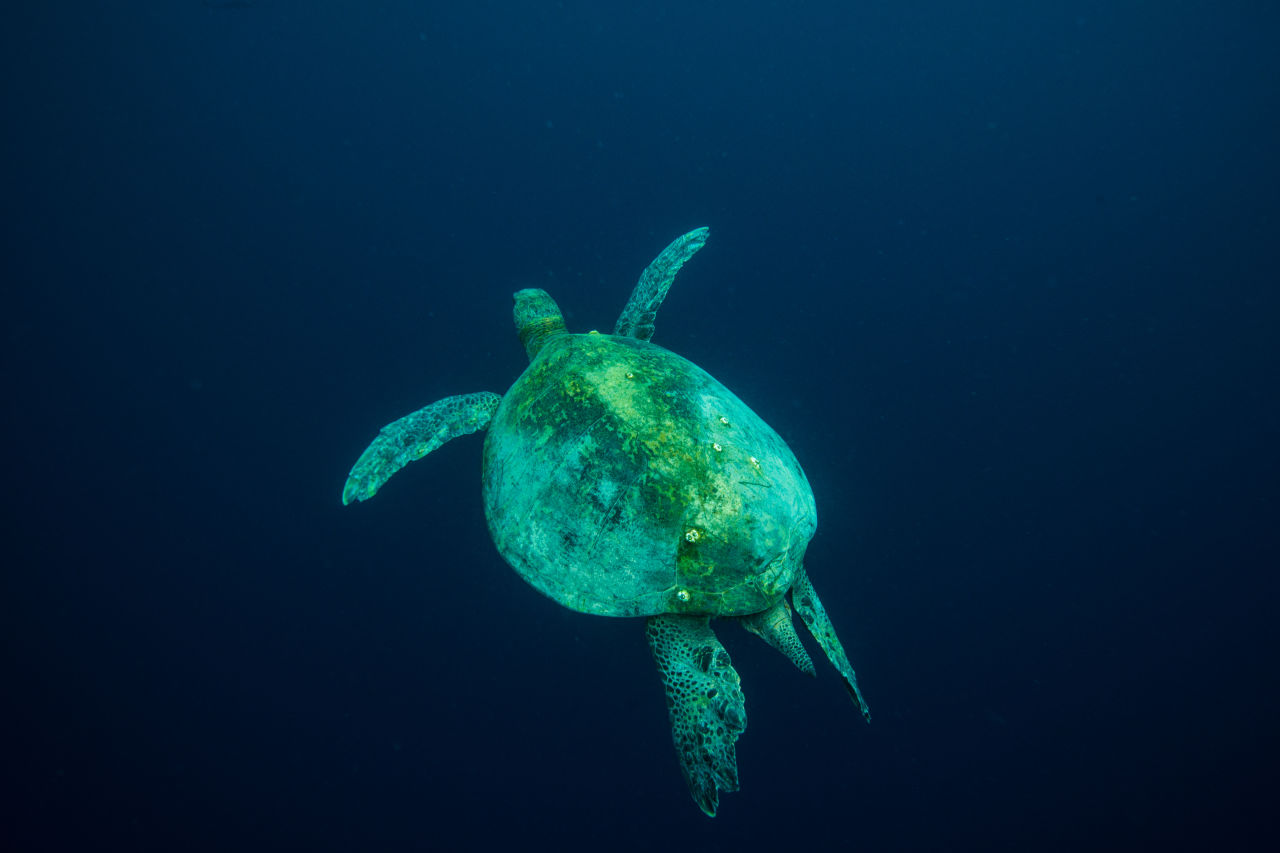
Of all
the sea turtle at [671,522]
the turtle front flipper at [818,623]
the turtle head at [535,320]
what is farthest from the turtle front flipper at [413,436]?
the turtle front flipper at [818,623]

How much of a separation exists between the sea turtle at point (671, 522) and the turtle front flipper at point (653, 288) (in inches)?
40.4

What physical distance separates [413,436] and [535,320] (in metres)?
1.36

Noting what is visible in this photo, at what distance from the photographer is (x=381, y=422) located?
4582mm

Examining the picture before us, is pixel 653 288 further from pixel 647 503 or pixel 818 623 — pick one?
pixel 818 623

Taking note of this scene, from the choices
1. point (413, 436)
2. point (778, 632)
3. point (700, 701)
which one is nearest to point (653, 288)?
point (413, 436)

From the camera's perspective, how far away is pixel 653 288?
3648 mm

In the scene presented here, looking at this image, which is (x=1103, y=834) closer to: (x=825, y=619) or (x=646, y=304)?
(x=825, y=619)

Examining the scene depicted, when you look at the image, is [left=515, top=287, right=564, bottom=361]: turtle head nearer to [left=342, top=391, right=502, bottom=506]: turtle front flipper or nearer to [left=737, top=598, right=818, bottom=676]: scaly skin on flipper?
[left=342, top=391, right=502, bottom=506]: turtle front flipper

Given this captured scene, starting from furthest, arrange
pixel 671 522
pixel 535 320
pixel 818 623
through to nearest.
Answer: pixel 535 320, pixel 818 623, pixel 671 522

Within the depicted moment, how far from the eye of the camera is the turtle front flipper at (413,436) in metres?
2.88

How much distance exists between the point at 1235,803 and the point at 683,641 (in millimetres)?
7259

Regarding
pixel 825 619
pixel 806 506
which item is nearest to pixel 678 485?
pixel 806 506

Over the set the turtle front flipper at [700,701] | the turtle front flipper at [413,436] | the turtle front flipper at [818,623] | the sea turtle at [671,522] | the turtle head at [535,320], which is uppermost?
the turtle head at [535,320]

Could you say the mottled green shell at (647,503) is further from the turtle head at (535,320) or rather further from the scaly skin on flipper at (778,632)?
the turtle head at (535,320)
